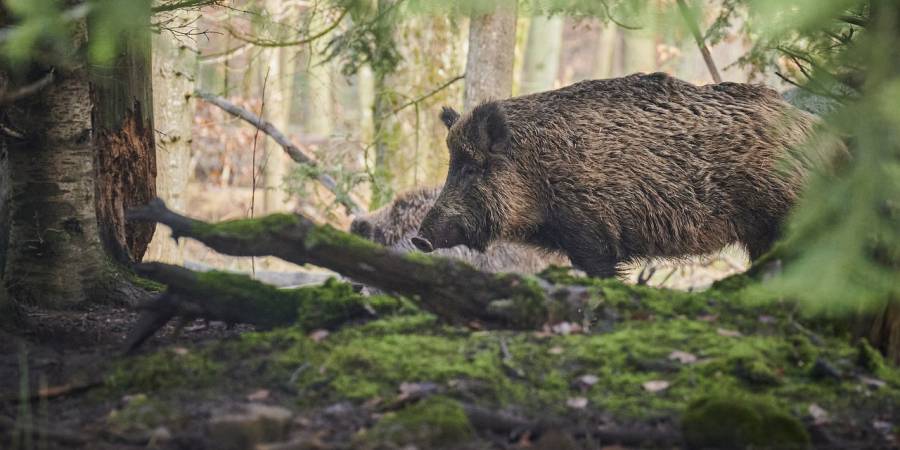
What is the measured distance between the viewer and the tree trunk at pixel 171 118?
972 cm

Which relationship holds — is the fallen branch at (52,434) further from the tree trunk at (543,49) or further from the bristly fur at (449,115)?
the tree trunk at (543,49)

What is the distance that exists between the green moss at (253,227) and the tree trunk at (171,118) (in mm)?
A: 5242

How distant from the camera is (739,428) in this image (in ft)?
11.9

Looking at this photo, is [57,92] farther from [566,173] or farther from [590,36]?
[590,36]

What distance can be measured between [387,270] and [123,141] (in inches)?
116

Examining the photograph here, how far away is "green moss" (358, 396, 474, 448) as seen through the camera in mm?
3592

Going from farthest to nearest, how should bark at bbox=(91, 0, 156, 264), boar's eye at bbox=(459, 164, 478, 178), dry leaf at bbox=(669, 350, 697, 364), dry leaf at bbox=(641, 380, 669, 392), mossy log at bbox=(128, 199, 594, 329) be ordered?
boar's eye at bbox=(459, 164, 478, 178) → bark at bbox=(91, 0, 156, 264) → mossy log at bbox=(128, 199, 594, 329) → dry leaf at bbox=(669, 350, 697, 364) → dry leaf at bbox=(641, 380, 669, 392)

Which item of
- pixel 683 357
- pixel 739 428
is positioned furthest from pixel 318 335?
pixel 739 428

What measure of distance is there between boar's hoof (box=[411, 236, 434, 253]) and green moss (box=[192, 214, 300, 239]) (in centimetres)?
272

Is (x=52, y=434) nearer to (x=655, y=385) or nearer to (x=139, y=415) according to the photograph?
(x=139, y=415)

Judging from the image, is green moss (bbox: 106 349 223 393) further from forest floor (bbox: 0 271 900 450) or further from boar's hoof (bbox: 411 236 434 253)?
boar's hoof (bbox: 411 236 434 253)

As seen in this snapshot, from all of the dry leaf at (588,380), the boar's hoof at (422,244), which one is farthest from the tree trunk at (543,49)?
the dry leaf at (588,380)

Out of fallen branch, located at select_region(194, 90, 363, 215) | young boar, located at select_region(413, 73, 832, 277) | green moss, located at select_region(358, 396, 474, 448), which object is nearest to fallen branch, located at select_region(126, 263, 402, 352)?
green moss, located at select_region(358, 396, 474, 448)

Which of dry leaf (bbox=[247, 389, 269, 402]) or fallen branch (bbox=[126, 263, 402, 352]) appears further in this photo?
fallen branch (bbox=[126, 263, 402, 352])
